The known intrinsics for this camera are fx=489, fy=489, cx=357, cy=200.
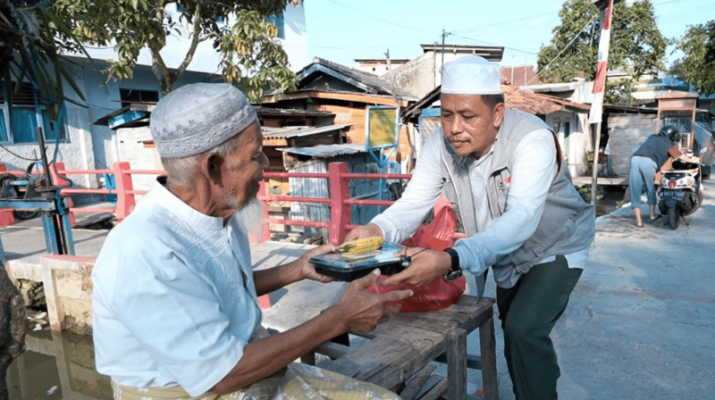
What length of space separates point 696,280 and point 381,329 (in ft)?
13.5

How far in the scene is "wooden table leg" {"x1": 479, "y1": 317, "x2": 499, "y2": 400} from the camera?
99.8 inches

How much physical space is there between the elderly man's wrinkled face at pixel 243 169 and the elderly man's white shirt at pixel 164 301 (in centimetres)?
9

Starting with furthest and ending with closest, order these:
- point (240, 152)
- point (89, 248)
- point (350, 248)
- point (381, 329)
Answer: point (89, 248) < point (381, 329) < point (350, 248) < point (240, 152)

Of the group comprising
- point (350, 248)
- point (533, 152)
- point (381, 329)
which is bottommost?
point (381, 329)

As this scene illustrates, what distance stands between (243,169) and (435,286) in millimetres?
1247

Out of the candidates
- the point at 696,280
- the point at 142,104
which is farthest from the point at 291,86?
the point at 696,280

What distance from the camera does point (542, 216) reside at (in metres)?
2.20

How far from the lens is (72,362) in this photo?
4676mm

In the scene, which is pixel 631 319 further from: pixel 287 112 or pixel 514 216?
pixel 287 112

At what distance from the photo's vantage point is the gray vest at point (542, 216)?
216 cm

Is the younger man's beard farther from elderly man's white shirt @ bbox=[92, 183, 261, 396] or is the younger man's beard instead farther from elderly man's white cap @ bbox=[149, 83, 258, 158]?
elderly man's white cap @ bbox=[149, 83, 258, 158]

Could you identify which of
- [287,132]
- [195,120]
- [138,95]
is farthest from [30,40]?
[138,95]

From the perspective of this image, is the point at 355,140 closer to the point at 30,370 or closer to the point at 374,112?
the point at 374,112

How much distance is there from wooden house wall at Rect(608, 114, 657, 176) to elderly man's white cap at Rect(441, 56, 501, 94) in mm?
17199
